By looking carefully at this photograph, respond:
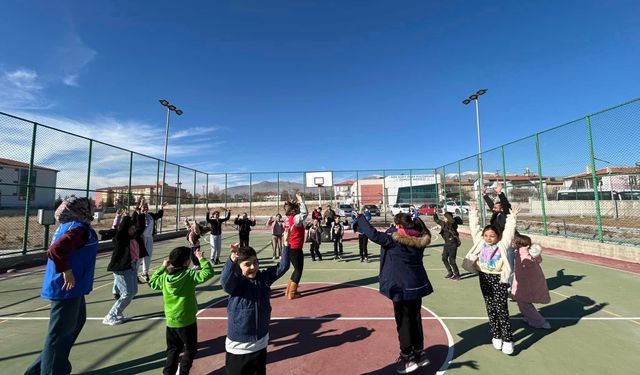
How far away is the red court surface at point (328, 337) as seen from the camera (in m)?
3.68

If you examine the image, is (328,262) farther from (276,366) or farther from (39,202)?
(39,202)

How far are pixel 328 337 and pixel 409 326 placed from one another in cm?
142

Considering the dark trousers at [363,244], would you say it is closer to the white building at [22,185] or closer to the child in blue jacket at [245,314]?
the child in blue jacket at [245,314]

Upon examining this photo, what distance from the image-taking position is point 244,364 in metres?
2.64

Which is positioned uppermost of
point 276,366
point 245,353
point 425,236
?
point 425,236

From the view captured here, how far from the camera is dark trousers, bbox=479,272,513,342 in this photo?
4002 mm

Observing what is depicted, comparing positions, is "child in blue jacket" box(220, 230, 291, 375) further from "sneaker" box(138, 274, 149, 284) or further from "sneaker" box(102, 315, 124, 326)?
"sneaker" box(138, 274, 149, 284)

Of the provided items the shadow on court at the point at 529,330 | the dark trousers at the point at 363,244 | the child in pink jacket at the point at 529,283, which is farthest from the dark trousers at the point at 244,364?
the dark trousers at the point at 363,244

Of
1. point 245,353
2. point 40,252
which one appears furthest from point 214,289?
point 40,252

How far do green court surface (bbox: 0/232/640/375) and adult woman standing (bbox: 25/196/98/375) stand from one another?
0.74 metres

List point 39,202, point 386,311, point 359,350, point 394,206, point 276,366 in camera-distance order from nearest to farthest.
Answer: point 276,366
point 359,350
point 386,311
point 39,202
point 394,206

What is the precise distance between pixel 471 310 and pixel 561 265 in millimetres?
5839

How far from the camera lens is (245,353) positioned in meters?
2.65

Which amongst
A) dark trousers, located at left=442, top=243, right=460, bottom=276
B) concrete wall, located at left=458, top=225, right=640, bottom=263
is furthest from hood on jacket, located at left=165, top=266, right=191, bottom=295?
concrete wall, located at left=458, top=225, right=640, bottom=263
